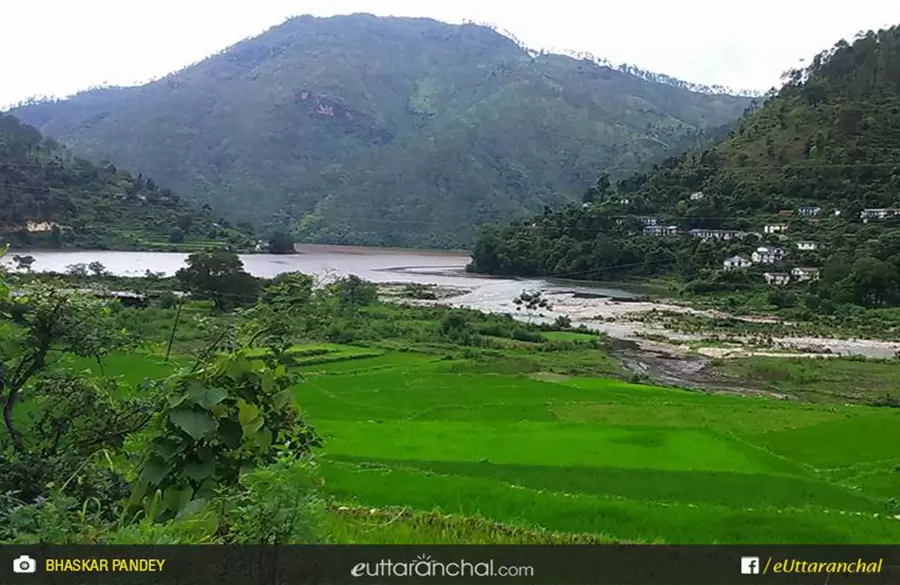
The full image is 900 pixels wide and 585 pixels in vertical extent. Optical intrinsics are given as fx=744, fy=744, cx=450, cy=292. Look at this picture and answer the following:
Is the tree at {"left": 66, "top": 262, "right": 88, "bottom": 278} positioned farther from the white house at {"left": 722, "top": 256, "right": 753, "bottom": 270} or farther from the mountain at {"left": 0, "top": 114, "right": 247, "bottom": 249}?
the white house at {"left": 722, "top": 256, "right": 753, "bottom": 270}

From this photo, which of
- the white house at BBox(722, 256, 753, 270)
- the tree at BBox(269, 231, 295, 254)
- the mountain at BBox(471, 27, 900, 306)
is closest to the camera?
the white house at BBox(722, 256, 753, 270)

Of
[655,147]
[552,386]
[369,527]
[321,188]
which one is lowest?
[552,386]

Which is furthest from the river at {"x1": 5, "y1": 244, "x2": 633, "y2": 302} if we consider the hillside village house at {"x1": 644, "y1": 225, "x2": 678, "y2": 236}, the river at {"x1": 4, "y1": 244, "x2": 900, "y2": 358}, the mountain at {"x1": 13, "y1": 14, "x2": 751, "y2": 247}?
the mountain at {"x1": 13, "y1": 14, "x2": 751, "y2": 247}

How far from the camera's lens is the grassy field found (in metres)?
8.50

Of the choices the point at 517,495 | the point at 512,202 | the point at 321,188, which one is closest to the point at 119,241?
the point at 321,188

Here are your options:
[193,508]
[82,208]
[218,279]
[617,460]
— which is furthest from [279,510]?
[82,208]

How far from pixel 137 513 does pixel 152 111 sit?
7783 inches

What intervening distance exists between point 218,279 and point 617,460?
38.9 meters

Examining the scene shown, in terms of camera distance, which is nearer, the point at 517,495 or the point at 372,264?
the point at 517,495

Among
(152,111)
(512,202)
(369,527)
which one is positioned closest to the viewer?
(369,527)

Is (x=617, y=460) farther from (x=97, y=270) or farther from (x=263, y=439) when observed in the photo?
(x=97, y=270)

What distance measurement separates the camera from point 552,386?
27.4m
